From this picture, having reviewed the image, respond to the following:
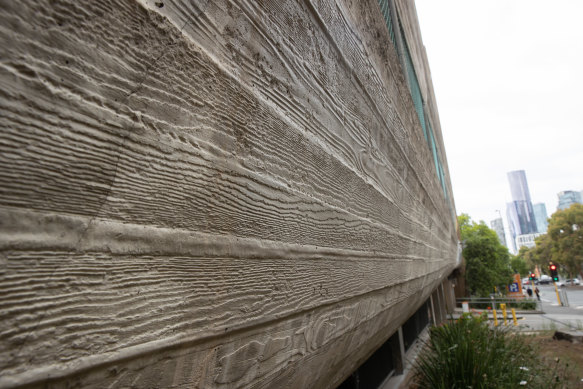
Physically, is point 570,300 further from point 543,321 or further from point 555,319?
point 543,321

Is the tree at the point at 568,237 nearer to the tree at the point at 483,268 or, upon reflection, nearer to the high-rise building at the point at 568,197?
the tree at the point at 483,268

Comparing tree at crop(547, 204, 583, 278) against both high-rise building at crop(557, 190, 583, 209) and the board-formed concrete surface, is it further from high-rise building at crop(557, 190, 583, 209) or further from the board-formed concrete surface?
high-rise building at crop(557, 190, 583, 209)

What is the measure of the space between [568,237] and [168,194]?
50611mm

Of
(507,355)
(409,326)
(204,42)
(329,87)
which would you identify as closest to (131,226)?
(204,42)

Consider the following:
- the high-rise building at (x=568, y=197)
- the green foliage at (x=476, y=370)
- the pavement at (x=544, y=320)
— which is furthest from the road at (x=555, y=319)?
the high-rise building at (x=568, y=197)

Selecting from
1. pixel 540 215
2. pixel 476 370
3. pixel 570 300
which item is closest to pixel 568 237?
pixel 570 300

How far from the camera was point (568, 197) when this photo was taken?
118125 millimetres

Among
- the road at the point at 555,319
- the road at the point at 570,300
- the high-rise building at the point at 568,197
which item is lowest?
the road at the point at 555,319

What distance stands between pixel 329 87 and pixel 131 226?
0.88 metres

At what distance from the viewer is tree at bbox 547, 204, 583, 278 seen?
39.6 meters

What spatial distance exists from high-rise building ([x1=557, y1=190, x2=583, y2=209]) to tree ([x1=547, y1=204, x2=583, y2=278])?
92.1m

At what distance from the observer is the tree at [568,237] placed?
39594mm

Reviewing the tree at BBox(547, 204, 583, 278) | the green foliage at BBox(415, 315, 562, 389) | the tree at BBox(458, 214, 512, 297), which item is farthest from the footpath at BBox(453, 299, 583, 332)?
the tree at BBox(547, 204, 583, 278)

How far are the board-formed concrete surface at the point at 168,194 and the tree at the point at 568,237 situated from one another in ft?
161
